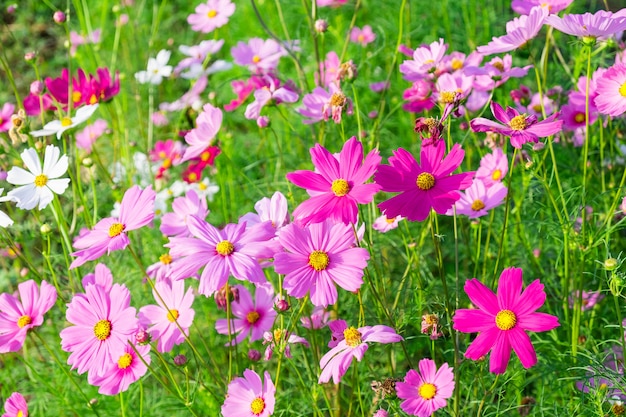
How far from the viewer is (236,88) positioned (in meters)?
1.87

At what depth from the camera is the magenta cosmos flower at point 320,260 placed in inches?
35.4

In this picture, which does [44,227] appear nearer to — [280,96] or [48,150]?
[48,150]

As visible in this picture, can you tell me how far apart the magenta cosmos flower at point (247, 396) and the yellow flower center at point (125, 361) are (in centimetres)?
17

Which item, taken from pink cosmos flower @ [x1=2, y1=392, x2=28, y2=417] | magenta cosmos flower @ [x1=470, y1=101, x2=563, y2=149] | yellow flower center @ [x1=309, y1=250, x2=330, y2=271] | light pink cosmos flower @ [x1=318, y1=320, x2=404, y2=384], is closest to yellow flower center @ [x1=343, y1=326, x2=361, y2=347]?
light pink cosmos flower @ [x1=318, y1=320, x2=404, y2=384]

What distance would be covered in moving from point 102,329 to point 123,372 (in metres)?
0.10

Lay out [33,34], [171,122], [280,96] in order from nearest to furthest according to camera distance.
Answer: [280,96] < [171,122] < [33,34]

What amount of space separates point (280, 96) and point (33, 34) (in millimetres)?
2580

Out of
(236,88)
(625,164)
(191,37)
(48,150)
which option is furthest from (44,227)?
(191,37)

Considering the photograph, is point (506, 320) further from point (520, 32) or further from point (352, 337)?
point (520, 32)

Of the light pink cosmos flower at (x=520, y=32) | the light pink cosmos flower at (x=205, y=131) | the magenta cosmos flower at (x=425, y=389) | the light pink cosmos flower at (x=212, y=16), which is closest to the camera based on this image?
the magenta cosmos flower at (x=425, y=389)

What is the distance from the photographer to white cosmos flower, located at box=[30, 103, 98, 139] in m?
1.27

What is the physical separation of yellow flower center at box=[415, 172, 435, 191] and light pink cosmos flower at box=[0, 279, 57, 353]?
2.04 feet

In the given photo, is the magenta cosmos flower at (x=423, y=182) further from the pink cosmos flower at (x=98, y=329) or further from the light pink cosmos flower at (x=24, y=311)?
the light pink cosmos flower at (x=24, y=311)

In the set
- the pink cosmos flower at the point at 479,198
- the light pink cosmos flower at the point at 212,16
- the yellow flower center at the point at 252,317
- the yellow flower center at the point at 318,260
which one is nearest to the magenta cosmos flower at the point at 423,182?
the yellow flower center at the point at 318,260
